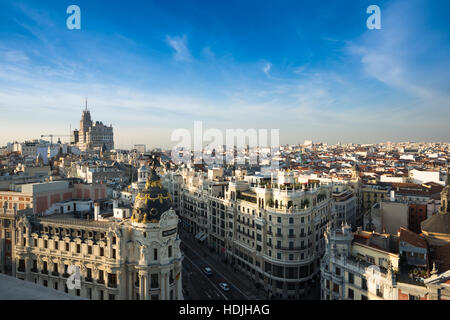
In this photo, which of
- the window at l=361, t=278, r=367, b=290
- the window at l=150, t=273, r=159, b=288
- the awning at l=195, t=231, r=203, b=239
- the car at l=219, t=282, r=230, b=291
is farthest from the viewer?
the awning at l=195, t=231, r=203, b=239

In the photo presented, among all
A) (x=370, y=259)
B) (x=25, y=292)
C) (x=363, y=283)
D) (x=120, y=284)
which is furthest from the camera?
(x=120, y=284)

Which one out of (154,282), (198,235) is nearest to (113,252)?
(154,282)

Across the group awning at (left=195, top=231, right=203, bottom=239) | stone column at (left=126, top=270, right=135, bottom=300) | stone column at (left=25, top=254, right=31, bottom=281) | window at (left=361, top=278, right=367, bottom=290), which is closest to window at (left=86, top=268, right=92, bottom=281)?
stone column at (left=126, top=270, right=135, bottom=300)

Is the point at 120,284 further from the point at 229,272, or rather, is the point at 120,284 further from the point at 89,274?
the point at 229,272

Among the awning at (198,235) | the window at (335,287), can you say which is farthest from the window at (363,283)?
the awning at (198,235)

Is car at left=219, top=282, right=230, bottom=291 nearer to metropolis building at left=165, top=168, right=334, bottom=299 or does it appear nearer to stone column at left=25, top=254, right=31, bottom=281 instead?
metropolis building at left=165, top=168, right=334, bottom=299
